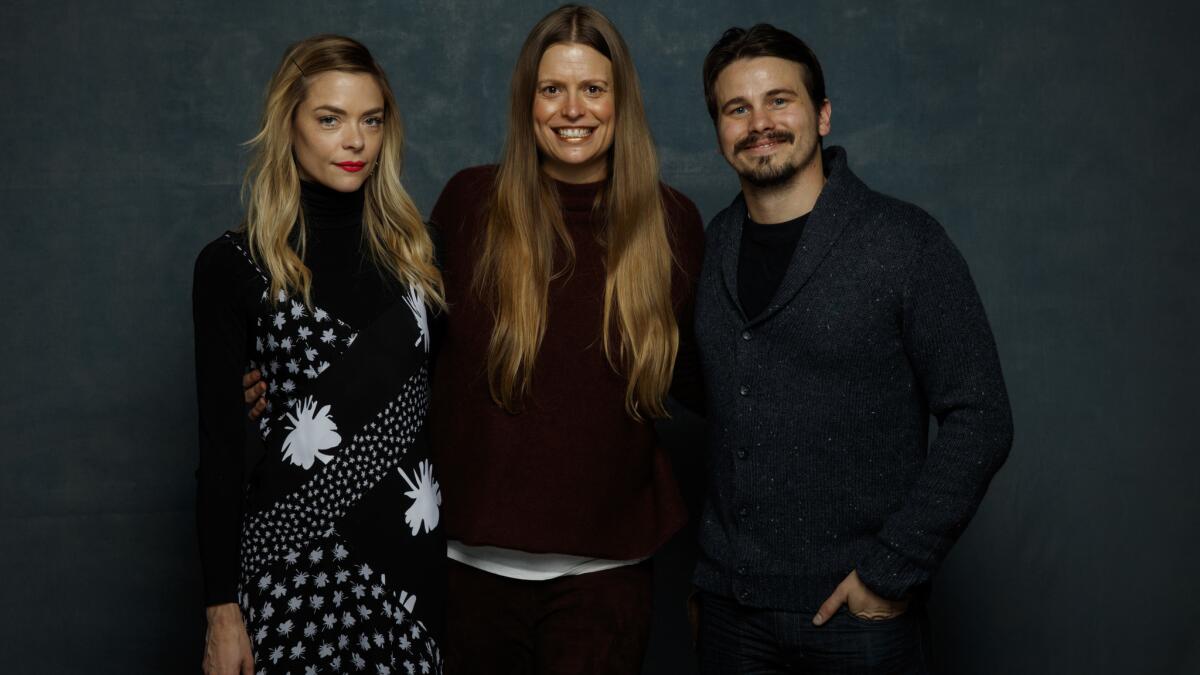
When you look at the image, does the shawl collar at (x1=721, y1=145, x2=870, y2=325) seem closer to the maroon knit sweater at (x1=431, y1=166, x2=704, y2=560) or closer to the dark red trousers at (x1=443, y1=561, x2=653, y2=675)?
the maroon knit sweater at (x1=431, y1=166, x2=704, y2=560)

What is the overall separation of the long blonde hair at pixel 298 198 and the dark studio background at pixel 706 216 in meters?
1.13

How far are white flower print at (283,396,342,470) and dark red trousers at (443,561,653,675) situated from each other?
442 millimetres

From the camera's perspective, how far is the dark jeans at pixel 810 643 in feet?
6.76

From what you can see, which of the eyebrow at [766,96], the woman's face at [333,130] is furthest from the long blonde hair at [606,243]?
the woman's face at [333,130]

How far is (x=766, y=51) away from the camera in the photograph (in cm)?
224

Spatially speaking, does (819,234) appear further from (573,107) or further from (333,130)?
(333,130)

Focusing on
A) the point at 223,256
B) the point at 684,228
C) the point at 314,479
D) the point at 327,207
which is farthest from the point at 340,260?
the point at 684,228

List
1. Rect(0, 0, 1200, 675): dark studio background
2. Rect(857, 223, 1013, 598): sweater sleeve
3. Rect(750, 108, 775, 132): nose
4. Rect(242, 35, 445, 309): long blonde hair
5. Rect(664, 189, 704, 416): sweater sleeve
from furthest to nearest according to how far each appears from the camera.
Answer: Rect(0, 0, 1200, 675): dark studio background < Rect(664, 189, 704, 416): sweater sleeve < Rect(750, 108, 775, 132): nose < Rect(242, 35, 445, 309): long blonde hair < Rect(857, 223, 1013, 598): sweater sleeve

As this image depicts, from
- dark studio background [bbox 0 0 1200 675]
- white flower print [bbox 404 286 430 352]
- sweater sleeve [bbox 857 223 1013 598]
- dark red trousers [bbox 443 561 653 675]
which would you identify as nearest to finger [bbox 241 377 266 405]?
white flower print [bbox 404 286 430 352]

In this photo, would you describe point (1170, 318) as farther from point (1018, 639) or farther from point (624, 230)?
point (624, 230)

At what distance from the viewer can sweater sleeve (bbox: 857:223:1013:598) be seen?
6.51 ft

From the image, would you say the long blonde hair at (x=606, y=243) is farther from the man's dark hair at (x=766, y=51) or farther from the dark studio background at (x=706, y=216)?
the dark studio background at (x=706, y=216)

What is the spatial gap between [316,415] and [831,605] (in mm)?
1023

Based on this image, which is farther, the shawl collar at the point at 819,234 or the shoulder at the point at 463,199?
the shoulder at the point at 463,199
